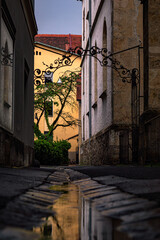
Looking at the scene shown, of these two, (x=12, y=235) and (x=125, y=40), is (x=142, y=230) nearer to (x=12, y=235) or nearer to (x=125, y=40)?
(x=12, y=235)

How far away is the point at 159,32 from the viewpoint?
12.3 metres

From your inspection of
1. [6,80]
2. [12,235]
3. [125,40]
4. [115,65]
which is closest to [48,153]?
[115,65]

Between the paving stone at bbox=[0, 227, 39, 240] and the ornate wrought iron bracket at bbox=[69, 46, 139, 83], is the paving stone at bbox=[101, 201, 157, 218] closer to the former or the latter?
the paving stone at bbox=[0, 227, 39, 240]

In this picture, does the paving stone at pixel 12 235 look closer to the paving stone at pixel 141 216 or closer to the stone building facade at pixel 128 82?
the paving stone at pixel 141 216

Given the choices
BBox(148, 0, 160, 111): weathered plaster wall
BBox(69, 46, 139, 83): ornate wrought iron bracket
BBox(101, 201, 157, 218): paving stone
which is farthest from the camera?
BBox(69, 46, 139, 83): ornate wrought iron bracket

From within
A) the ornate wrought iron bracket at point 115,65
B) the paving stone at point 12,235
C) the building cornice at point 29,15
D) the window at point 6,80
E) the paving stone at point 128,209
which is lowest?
the paving stone at point 128,209

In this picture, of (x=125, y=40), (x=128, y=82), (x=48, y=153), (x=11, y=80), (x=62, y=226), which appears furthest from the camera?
(x=48, y=153)

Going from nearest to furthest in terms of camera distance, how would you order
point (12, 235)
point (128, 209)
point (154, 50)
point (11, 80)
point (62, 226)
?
point (12, 235) → point (62, 226) → point (128, 209) → point (11, 80) → point (154, 50)

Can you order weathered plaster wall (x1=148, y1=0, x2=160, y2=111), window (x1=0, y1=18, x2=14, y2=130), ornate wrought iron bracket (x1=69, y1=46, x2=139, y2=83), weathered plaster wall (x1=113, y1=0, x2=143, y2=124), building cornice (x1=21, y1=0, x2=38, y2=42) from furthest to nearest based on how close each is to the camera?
1. weathered plaster wall (x1=113, y1=0, x2=143, y2=124)
2. ornate wrought iron bracket (x1=69, y1=46, x2=139, y2=83)
3. weathered plaster wall (x1=148, y1=0, x2=160, y2=111)
4. building cornice (x1=21, y1=0, x2=38, y2=42)
5. window (x1=0, y1=18, x2=14, y2=130)

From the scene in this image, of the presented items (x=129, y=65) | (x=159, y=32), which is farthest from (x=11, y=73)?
(x=129, y=65)

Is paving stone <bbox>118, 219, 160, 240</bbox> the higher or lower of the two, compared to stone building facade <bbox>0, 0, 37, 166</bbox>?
lower

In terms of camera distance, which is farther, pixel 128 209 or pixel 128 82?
pixel 128 82

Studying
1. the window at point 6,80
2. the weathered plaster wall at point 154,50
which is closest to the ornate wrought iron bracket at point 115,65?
the weathered plaster wall at point 154,50

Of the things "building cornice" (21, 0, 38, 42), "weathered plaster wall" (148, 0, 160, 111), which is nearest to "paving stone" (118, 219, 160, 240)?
"building cornice" (21, 0, 38, 42)
